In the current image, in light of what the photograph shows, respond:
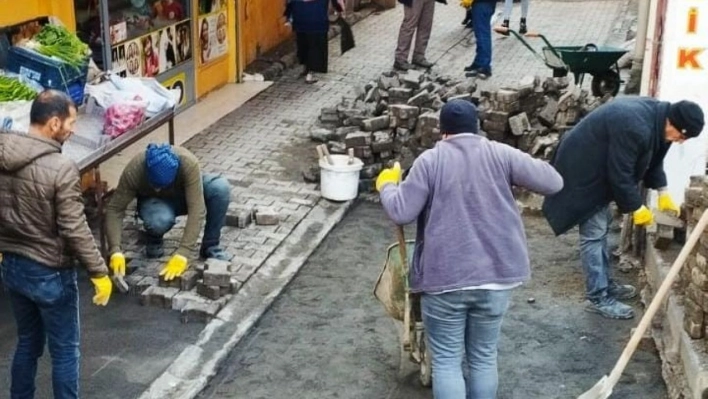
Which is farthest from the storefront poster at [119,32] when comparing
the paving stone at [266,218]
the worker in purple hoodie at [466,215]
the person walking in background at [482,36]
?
the worker in purple hoodie at [466,215]

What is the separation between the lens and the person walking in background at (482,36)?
46.0 feet

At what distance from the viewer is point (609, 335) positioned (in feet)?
23.6

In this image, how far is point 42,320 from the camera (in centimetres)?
566

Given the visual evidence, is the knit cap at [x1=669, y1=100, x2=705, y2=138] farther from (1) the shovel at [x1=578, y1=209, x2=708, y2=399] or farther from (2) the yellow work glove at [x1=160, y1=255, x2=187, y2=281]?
(2) the yellow work glove at [x1=160, y1=255, x2=187, y2=281]

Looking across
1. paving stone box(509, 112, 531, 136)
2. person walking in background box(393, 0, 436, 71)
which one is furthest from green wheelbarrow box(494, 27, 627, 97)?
paving stone box(509, 112, 531, 136)

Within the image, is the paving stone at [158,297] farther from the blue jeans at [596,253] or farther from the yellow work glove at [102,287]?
the blue jeans at [596,253]

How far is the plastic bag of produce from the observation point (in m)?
8.05

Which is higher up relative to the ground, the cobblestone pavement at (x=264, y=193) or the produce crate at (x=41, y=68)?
the produce crate at (x=41, y=68)

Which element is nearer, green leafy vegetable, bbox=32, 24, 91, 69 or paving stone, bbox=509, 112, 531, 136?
green leafy vegetable, bbox=32, 24, 91, 69

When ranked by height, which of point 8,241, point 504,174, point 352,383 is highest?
point 504,174

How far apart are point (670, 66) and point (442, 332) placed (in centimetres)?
Answer: 343

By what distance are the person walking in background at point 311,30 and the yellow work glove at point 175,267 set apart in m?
6.67

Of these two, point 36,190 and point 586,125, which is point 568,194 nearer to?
point 586,125

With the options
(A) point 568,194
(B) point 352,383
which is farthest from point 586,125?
(B) point 352,383
